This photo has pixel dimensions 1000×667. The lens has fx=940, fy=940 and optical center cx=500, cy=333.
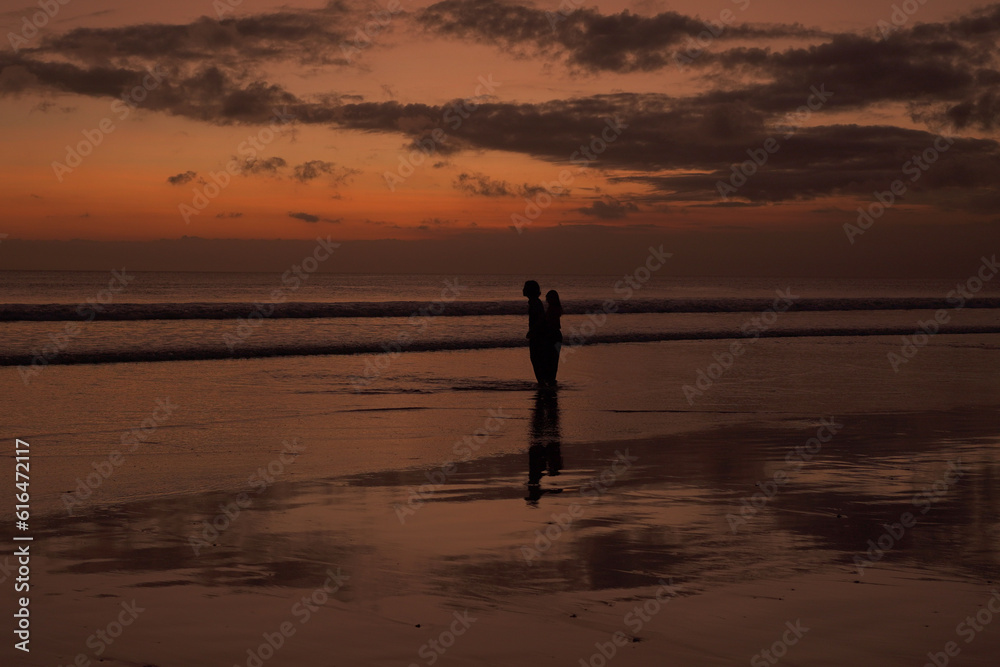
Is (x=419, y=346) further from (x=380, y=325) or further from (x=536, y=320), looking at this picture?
(x=536, y=320)

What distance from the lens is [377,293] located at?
7712 cm

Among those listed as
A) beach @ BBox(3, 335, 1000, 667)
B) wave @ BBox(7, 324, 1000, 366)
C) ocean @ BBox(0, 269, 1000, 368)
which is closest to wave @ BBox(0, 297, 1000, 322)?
ocean @ BBox(0, 269, 1000, 368)

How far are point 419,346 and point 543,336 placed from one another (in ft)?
32.9

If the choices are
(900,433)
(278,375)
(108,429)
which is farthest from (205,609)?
(278,375)

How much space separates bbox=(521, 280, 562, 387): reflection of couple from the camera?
685 inches

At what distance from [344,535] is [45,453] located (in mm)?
5075

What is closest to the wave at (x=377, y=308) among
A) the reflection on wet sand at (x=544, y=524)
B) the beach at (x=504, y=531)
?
the beach at (x=504, y=531)

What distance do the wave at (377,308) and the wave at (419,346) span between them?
10.8 m

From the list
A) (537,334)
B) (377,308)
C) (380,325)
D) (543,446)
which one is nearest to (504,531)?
(543,446)

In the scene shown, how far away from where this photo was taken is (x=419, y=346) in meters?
27.0

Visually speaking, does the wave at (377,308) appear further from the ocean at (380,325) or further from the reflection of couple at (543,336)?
the reflection of couple at (543,336)

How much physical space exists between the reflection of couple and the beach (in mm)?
2489

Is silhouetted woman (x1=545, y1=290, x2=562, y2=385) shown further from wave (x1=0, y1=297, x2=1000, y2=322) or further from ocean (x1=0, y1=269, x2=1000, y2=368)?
wave (x1=0, y1=297, x2=1000, y2=322)

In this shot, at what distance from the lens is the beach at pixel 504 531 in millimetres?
4844
